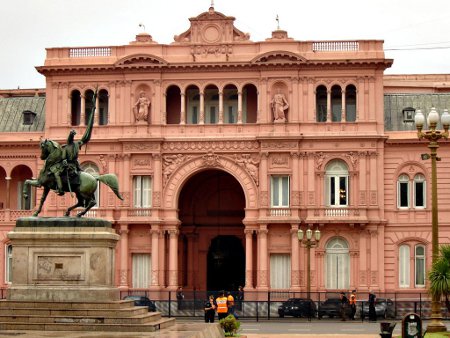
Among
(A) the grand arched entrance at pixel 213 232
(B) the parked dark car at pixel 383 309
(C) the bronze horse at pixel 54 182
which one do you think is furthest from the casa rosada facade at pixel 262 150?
(C) the bronze horse at pixel 54 182

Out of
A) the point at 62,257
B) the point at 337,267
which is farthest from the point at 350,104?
the point at 62,257

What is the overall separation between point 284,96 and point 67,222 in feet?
132

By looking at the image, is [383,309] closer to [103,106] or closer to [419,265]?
[419,265]

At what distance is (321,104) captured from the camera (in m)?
77.6

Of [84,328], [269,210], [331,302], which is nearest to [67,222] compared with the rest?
[84,328]

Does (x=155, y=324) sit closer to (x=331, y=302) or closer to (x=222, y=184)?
(x=331, y=302)

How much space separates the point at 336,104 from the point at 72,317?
4511 cm

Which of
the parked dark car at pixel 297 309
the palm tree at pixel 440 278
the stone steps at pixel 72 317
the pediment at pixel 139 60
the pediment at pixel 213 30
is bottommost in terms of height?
the parked dark car at pixel 297 309

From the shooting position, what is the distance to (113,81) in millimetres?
77688

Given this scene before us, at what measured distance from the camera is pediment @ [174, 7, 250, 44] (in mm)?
77312

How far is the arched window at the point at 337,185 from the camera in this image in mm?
75812

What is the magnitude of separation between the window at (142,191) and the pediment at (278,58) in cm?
1127

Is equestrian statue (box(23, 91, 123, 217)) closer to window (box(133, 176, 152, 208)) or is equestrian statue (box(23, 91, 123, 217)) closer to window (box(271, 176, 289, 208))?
window (box(271, 176, 289, 208))

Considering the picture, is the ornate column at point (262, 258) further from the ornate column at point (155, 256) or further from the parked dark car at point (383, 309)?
the parked dark car at point (383, 309)
